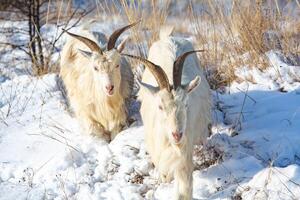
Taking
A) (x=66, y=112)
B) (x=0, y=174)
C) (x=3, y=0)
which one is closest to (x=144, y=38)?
(x=66, y=112)

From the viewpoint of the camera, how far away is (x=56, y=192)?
446cm

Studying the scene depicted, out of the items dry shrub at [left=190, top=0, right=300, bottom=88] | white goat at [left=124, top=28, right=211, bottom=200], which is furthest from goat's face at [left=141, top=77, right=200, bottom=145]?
dry shrub at [left=190, top=0, right=300, bottom=88]

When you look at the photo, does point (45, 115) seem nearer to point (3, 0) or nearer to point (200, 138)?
point (200, 138)

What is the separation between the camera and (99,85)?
5.43m

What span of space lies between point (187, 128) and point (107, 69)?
1.34m

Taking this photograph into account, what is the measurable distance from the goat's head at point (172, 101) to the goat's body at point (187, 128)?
0.15m

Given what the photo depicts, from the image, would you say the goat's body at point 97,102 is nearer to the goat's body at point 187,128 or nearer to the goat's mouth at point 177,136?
the goat's body at point 187,128

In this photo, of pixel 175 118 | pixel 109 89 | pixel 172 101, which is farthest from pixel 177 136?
pixel 109 89

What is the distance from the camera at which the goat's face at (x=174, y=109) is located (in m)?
3.91

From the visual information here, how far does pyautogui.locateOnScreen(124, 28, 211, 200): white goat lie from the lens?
397cm

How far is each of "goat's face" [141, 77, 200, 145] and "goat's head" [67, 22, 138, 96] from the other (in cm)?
111

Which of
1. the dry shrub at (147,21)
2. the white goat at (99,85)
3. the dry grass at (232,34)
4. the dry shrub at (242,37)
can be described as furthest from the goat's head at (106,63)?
the dry shrub at (242,37)

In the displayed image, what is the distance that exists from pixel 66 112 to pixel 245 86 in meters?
1.94

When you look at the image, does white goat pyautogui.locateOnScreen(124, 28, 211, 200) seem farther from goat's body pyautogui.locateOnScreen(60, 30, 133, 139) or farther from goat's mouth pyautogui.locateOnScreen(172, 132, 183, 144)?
goat's body pyautogui.locateOnScreen(60, 30, 133, 139)
